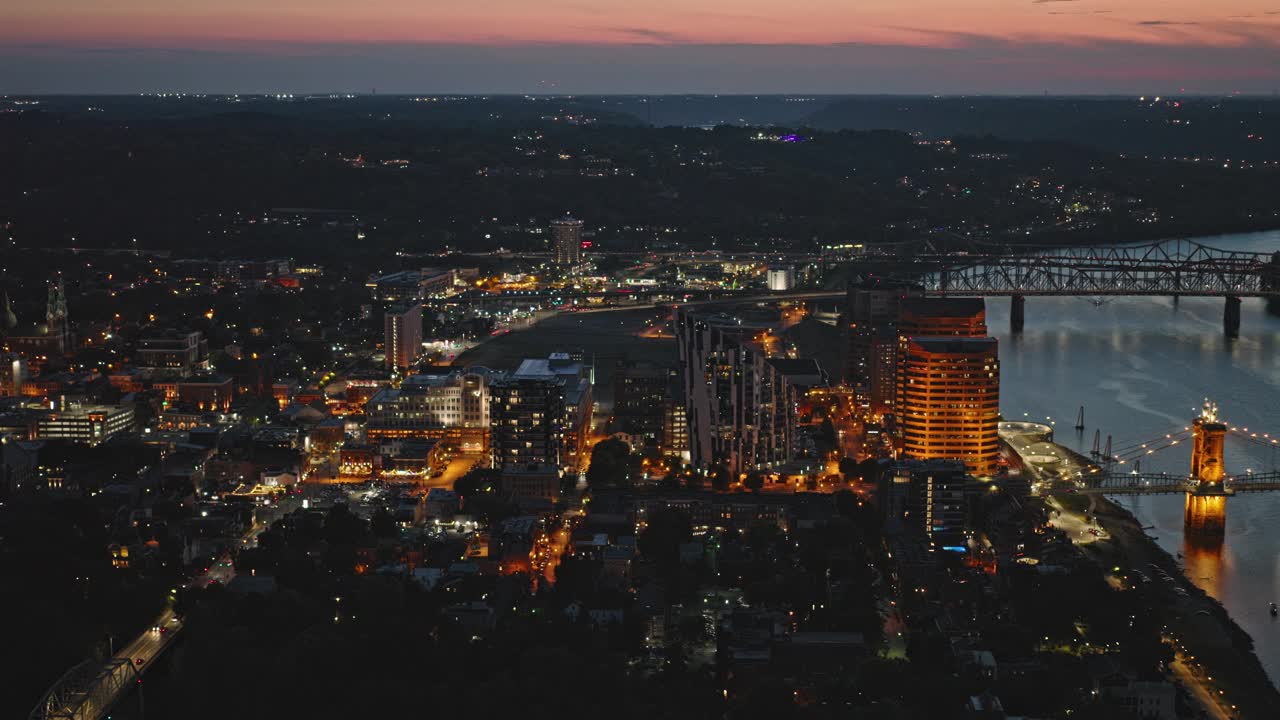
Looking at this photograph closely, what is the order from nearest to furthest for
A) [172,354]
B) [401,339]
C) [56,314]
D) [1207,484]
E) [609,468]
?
Answer: 1. [1207,484]
2. [609,468]
3. [172,354]
4. [401,339]
5. [56,314]

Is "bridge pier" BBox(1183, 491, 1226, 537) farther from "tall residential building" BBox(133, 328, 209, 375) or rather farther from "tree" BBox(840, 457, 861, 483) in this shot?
"tall residential building" BBox(133, 328, 209, 375)

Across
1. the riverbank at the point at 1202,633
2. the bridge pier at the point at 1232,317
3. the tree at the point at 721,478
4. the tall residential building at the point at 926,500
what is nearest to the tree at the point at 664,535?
the tree at the point at 721,478

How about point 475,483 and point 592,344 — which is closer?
point 475,483

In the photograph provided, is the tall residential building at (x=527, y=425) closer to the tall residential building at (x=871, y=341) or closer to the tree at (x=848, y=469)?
the tree at (x=848, y=469)

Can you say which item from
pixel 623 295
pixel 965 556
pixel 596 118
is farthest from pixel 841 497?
pixel 596 118

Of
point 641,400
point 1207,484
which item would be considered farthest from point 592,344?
point 1207,484

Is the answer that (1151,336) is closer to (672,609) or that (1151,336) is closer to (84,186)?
(672,609)

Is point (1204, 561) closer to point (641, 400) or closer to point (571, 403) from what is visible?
point (571, 403)
